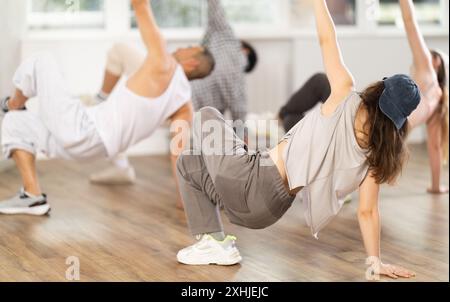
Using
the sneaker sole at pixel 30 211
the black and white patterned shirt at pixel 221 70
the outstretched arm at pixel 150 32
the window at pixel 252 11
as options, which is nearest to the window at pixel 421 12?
the window at pixel 252 11

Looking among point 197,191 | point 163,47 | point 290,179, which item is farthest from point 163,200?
point 290,179

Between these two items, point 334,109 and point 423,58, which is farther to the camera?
point 423,58

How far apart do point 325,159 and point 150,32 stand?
0.91 m

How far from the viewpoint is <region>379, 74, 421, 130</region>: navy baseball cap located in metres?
1.95

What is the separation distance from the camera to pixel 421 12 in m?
5.09

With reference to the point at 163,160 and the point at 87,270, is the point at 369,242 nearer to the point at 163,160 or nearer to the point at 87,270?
the point at 87,270

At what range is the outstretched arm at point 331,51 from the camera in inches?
79.0

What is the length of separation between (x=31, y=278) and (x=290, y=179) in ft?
2.16

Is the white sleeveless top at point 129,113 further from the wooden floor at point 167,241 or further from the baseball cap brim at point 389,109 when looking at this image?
the baseball cap brim at point 389,109

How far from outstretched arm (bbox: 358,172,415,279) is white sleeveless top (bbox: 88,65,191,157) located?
953 mm

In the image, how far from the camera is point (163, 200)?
3.34 metres

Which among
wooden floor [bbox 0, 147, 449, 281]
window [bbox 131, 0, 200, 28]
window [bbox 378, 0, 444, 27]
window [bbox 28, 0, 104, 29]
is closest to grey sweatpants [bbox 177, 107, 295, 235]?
wooden floor [bbox 0, 147, 449, 281]

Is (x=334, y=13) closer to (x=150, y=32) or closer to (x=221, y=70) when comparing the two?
(x=221, y=70)

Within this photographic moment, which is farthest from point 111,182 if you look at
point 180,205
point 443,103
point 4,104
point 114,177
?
point 443,103
